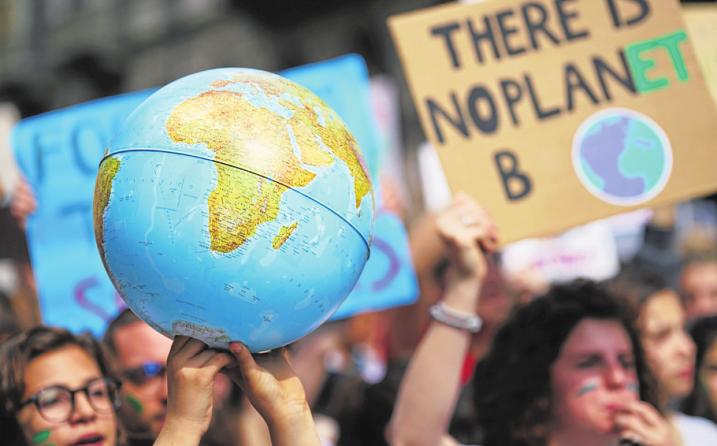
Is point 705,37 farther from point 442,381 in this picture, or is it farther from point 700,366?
point 442,381

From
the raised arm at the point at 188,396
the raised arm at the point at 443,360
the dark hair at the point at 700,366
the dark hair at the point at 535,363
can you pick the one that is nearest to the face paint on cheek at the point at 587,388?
the dark hair at the point at 535,363

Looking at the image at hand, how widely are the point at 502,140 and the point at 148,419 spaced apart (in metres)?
1.51

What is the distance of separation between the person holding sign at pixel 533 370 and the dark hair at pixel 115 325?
1066mm

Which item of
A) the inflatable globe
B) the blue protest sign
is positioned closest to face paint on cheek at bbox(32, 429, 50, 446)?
the inflatable globe

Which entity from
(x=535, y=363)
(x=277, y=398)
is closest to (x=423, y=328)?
(x=535, y=363)

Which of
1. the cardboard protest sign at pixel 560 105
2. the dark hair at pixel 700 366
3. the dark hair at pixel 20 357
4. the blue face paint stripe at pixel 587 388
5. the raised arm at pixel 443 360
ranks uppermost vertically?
the cardboard protest sign at pixel 560 105

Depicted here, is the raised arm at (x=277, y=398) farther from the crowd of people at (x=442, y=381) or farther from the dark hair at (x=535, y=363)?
the dark hair at (x=535, y=363)

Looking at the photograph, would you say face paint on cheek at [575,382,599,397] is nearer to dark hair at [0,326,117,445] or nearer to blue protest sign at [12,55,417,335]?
blue protest sign at [12,55,417,335]

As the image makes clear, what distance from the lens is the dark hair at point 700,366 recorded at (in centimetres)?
361

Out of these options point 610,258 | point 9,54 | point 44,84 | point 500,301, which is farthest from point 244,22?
point 500,301

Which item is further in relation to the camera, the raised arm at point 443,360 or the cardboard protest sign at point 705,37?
the cardboard protest sign at point 705,37

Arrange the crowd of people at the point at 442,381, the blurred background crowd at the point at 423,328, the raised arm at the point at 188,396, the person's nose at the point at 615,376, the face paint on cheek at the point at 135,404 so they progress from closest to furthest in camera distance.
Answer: the raised arm at the point at 188,396 < the crowd of people at the point at 442,381 < the person's nose at the point at 615,376 < the face paint on cheek at the point at 135,404 < the blurred background crowd at the point at 423,328

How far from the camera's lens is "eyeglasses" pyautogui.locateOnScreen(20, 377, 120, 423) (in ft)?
8.26

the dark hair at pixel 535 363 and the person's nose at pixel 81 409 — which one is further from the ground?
the person's nose at pixel 81 409
